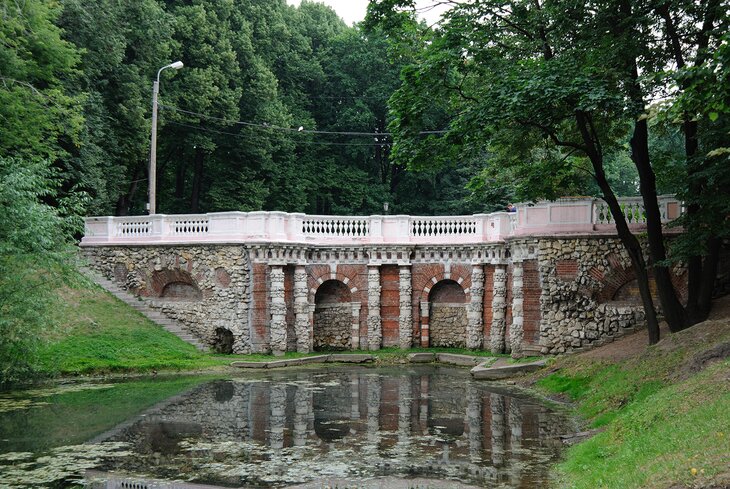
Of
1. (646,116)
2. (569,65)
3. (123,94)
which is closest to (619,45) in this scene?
(569,65)

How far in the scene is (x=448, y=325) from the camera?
28.7 metres

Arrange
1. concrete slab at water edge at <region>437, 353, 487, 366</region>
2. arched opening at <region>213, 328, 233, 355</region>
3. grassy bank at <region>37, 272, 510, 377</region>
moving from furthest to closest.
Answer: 1. arched opening at <region>213, 328, 233, 355</region>
2. concrete slab at water edge at <region>437, 353, 487, 366</region>
3. grassy bank at <region>37, 272, 510, 377</region>

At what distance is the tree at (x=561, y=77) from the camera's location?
16.3 m

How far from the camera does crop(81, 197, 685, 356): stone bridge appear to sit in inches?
1038

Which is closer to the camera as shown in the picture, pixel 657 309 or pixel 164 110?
pixel 657 309

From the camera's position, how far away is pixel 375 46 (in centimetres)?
4284

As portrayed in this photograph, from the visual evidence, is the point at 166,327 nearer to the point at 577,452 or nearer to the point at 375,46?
the point at 577,452

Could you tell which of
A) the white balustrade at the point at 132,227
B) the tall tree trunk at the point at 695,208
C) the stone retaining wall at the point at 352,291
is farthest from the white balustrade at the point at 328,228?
the tall tree trunk at the point at 695,208

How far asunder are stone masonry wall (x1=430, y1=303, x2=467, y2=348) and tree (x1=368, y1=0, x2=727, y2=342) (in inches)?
363

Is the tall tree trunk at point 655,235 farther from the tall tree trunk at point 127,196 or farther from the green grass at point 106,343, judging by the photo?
the tall tree trunk at point 127,196

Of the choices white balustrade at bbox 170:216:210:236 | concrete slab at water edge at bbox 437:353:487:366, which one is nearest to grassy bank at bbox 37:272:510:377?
concrete slab at water edge at bbox 437:353:487:366

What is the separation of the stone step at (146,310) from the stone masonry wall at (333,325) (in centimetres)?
452

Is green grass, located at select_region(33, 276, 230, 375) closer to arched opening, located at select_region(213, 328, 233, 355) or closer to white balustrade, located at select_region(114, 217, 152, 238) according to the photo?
arched opening, located at select_region(213, 328, 233, 355)

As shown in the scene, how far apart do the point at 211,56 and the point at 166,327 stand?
13709mm
